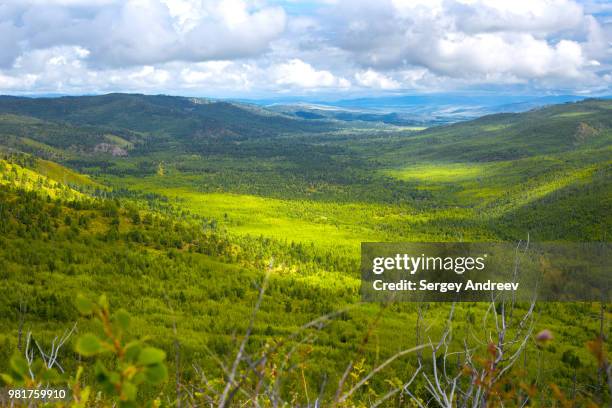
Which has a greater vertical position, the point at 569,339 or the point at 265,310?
the point at 265,310

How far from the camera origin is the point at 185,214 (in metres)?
122

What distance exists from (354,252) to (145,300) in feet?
194

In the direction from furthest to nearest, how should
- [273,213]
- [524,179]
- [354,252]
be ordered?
[524,179], [273,213], [354,252]

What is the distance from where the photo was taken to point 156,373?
1900mm

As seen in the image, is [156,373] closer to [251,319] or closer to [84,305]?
[84,305]

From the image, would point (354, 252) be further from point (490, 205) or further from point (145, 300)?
point (490, 205)

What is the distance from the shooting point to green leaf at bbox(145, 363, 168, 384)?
1.89 m

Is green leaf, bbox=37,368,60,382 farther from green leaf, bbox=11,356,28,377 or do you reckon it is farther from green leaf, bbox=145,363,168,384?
green leaf, bbox=145,363,168,384

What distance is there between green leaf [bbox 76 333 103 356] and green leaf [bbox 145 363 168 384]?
0.21 m

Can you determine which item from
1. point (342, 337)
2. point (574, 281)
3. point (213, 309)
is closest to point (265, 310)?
point (213, 309)

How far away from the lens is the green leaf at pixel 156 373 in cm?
189

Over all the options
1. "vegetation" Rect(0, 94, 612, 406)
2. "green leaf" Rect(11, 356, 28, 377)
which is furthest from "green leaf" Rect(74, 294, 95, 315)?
"green leaf" Rect(11, 356, 28, 377)

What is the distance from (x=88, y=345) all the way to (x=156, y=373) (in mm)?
286

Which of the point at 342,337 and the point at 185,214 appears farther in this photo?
the point at 185,214
